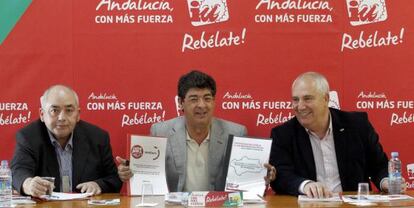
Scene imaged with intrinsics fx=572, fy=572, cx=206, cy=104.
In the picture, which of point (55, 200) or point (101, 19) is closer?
point (55, 200)

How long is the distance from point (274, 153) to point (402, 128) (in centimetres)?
132

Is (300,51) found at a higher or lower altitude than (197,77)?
higher

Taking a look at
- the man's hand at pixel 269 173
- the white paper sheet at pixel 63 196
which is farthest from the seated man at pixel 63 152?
the man's hand at pixel 269 173

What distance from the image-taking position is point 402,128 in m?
4.66

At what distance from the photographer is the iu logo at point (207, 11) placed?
4.54 metres

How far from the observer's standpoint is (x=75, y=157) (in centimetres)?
398

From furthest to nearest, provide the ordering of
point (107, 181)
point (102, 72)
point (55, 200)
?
point (102, 72), point (107, 181), point (55, 200)

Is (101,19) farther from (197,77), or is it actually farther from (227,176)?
(227,176)

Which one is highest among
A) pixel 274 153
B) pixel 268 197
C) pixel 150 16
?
pixel 150 16

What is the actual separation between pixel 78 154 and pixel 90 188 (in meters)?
0.38

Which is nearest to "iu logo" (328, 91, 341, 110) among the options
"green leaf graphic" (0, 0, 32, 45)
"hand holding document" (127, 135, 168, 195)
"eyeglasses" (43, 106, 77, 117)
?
"hand holding document" (127, 135, 168, 195)

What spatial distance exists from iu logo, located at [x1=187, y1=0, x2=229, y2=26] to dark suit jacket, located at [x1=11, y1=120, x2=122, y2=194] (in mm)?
1195

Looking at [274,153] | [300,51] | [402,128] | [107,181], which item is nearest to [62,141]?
[107,181]

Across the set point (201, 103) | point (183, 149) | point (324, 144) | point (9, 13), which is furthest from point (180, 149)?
point (9, 13)
